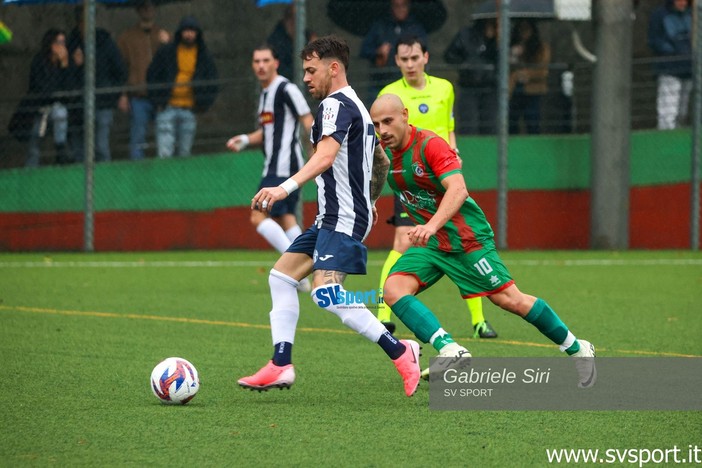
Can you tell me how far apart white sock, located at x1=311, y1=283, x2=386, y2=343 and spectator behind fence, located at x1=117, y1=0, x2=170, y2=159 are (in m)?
9.82

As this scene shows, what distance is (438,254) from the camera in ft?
22.5

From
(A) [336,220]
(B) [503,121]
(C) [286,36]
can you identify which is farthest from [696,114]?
(A) [336,220]

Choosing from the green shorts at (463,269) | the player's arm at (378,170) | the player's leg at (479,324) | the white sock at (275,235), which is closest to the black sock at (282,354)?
the green shorts at (463,269)

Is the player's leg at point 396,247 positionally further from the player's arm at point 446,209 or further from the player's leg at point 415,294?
the player's arm at point 446,209

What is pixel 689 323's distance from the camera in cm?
979

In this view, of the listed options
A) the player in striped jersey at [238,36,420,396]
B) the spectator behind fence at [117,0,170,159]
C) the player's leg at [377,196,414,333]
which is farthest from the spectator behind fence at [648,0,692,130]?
the player in striped jersey at [238,36,420,396]

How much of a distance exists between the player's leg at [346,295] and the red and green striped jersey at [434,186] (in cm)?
49

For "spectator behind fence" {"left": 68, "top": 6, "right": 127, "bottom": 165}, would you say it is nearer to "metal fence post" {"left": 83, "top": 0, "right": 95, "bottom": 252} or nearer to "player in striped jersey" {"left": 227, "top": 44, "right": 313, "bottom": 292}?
"metal fence post" {"left": 83, "top": 0, "right": 95, "bottom": 252}

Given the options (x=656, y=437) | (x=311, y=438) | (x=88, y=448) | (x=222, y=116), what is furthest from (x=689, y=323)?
(x=222, y=116)

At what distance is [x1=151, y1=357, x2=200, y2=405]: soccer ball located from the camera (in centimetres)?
623

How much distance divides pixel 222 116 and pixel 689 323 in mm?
7873

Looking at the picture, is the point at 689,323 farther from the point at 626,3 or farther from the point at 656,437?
the point at 626,3

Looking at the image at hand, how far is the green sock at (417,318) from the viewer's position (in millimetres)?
6668

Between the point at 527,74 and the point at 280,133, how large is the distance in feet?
19.3
